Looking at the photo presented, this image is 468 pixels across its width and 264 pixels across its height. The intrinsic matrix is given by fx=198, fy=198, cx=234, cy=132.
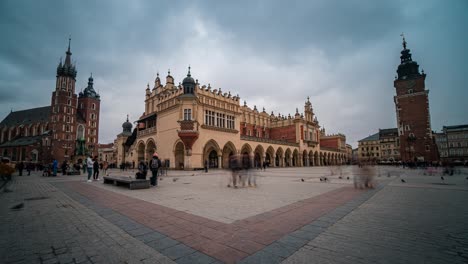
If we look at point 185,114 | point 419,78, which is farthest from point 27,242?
point 419,78

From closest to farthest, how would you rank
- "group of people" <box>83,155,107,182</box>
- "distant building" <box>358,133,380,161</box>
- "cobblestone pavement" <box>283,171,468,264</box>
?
"cobblestone pavement" <box>283,171,468,264</box> → "group of people" <box>83,155,107,182</box> → "distant building" <box>358,133,380,161</box>

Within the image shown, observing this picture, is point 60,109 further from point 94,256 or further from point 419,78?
point 419,78

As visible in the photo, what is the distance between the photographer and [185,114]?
1132 inches

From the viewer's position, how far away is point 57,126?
189 ft

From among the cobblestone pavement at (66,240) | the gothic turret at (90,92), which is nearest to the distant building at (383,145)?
the cobblestone pavement at (66,240)

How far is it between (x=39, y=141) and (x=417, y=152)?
95.7 meters

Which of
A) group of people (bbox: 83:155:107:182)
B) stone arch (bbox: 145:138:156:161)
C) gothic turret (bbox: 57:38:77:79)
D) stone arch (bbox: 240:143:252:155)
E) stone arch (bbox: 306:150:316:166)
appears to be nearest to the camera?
group of people (bbox: 83:155:107:182)

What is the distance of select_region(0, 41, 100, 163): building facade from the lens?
55.5 m

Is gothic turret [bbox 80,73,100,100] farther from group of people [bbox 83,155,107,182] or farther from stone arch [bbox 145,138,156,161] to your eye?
group of people [bbox 83,155,107,182]

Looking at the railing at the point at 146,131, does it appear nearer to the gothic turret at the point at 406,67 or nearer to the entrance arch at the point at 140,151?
the entrance arch at the point at 140,151

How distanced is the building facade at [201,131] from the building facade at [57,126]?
2552 centimetres

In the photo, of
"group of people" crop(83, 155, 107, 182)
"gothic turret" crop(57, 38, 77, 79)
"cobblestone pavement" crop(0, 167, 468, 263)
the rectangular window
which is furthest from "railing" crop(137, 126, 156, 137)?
"gothic turret" crop(57, 38, 77, 79)

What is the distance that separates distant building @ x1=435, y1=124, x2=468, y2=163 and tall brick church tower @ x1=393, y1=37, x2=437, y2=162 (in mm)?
34991

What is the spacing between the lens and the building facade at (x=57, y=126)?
2186 inches
